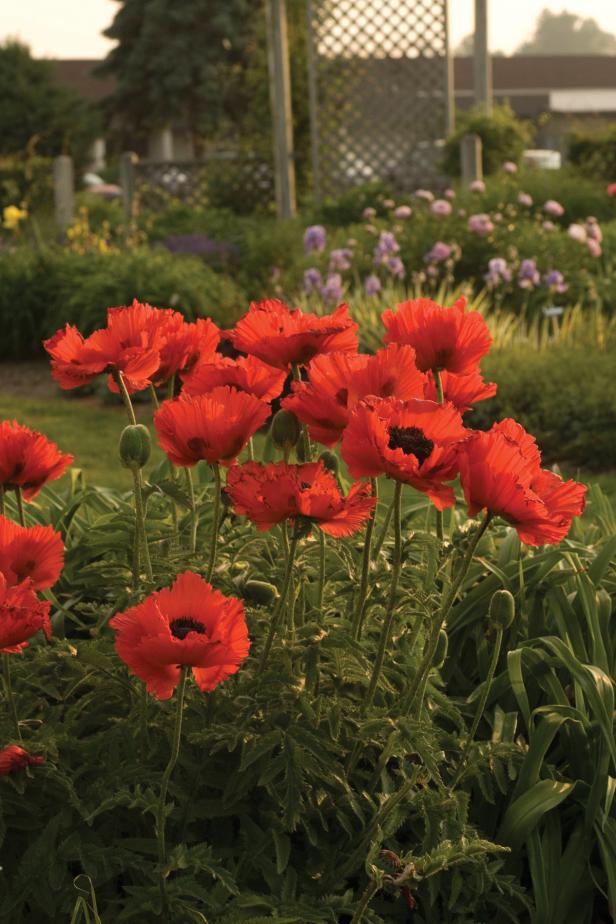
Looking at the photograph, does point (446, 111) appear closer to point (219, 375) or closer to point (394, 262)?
point (394, 262)

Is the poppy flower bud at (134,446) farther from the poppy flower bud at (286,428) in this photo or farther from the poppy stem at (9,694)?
the poppy stem at (9,694)

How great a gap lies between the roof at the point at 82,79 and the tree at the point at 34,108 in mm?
11552

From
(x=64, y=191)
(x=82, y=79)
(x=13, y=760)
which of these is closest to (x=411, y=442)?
(x=13, y=760)

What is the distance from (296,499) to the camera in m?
1.56

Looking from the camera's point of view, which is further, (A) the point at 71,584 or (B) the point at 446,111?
(B) the point at 446,111

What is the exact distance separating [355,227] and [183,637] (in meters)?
9.49

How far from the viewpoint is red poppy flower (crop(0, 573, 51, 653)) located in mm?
1461

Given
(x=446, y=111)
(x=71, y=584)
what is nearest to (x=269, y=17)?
(x=446, y=111)

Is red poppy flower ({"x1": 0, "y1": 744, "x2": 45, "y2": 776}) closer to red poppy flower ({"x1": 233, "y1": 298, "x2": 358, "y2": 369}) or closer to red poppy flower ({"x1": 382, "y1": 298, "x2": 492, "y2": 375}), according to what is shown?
red poppy flower ({"x1": 233, "y1": 298, "x2": 358, "y2": 369})

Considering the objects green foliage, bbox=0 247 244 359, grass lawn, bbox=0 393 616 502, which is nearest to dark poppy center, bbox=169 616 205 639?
grass lawn, bbox=0 393 616 502

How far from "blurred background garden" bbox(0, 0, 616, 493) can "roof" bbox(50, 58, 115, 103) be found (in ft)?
49.9

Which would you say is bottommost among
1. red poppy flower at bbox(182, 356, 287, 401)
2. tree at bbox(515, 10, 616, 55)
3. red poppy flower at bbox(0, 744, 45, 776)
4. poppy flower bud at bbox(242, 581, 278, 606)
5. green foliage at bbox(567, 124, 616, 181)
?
green foliage at bbox(567, 124, 616, 181)

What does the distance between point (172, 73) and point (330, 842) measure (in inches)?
1229

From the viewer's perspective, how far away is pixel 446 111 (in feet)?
47.4
